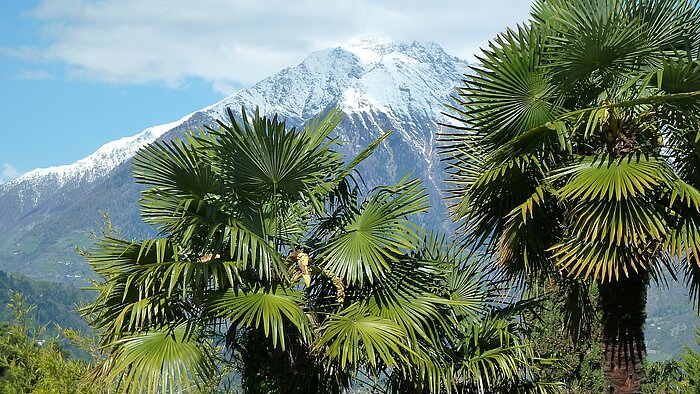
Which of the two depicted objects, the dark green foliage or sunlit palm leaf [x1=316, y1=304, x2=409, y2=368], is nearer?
sunlit palm leaf [x1=316, y1=304, x2=409, y2=368]

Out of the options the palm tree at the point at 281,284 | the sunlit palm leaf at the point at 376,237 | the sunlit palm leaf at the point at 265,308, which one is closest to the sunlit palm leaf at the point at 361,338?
the palm tree at the point at 281,284

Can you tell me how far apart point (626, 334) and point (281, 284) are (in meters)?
3.24

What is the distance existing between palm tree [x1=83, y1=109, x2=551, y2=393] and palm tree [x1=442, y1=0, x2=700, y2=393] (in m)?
0.86

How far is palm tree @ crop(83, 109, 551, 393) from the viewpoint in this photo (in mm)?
6957

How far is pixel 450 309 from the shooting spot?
8.17 m

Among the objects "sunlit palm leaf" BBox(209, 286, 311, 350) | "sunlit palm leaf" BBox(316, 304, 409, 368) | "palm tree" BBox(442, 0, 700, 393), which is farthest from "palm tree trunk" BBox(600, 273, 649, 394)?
"sunlit palm leaf" BBox(209, 286, 311, 350)

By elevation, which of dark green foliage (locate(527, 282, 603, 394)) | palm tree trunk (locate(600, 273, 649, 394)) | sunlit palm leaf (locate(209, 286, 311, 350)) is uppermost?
sunlit palm leaf (locate(209, 286, 311, 350))

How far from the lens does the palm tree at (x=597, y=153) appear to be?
6.65 meters

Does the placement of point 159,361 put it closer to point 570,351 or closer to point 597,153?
point 597,153

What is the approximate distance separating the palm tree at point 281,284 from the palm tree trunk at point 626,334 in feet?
3.15

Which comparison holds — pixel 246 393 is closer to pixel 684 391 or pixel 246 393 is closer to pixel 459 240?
pixel 459 240

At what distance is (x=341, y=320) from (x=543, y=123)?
8.77ft

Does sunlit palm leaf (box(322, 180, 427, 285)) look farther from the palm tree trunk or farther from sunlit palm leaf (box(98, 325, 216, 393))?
the palm tree trunk

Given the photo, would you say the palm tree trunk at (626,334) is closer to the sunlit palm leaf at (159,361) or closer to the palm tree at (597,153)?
the palm tree at (597,153)
